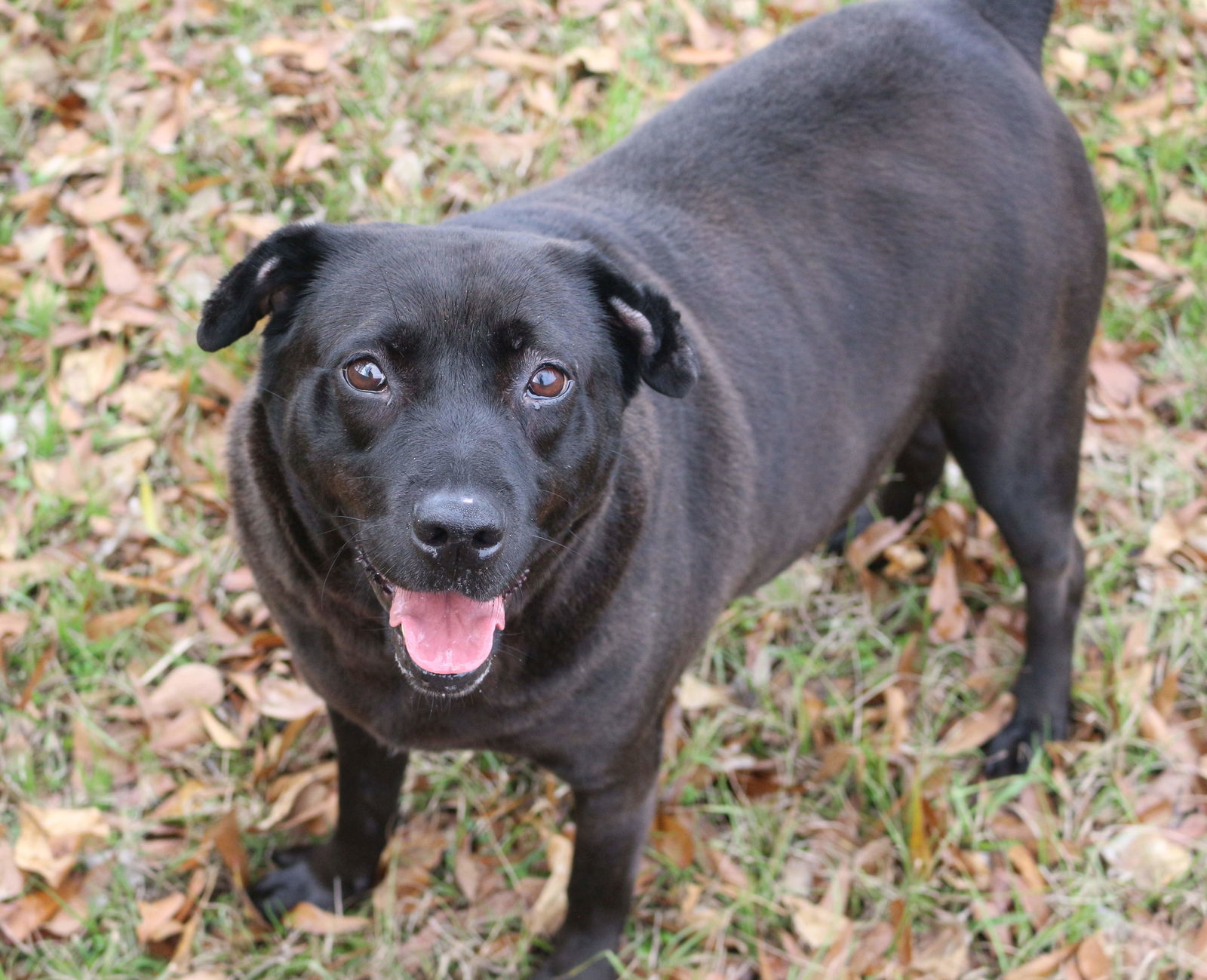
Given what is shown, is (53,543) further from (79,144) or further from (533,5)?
(533,5)

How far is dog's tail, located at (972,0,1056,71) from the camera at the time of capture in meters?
3.19

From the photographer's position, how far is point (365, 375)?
7.18 ft

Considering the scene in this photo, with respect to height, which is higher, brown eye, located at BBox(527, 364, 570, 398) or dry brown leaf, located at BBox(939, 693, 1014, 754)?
brown eye, located at BBox(527, 364, 570, 398)

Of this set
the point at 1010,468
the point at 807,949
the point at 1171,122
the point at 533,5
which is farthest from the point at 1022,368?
the point at 533,5

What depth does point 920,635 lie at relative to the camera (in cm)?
393

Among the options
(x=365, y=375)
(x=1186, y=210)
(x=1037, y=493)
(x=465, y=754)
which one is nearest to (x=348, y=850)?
(x=465, y=754)

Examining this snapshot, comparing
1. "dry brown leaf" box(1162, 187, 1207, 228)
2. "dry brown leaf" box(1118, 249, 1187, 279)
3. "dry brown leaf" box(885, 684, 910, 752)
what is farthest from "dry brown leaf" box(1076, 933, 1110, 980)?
"dry brown leaf" box(1162, 187, 1207, 228)

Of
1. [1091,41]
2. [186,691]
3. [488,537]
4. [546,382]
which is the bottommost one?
[186,691]

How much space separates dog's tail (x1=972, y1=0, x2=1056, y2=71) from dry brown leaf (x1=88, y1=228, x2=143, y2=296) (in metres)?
2.83

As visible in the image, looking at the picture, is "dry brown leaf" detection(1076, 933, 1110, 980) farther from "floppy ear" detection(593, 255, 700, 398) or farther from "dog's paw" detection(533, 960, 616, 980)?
"floppy ear" detection(593, 255, 700, 398)

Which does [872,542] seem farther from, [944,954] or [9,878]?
[9,878]

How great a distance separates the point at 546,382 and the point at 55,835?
1899mm

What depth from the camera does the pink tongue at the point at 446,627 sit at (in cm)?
227

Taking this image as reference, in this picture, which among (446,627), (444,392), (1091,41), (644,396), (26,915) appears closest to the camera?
(444,392)
